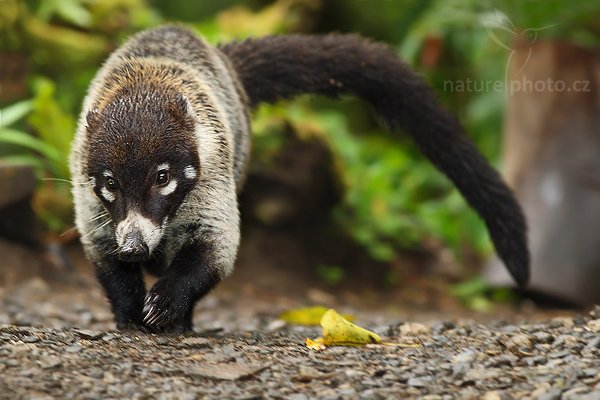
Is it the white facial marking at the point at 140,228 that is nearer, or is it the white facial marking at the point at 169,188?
the white facial marking at the point at 140,228

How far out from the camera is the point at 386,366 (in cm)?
440

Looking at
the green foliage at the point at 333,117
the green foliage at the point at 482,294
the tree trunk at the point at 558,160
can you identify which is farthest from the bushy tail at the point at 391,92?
the green foliage at the point at 482,294

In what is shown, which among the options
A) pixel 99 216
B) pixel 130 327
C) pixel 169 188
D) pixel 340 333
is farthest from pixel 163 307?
pixel 340 333

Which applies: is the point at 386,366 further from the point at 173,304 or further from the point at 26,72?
the point at 26,72

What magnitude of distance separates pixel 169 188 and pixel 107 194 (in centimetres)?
37

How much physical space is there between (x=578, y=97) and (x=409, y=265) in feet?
9.68

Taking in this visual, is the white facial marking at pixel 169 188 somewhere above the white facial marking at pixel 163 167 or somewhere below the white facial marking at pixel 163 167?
below

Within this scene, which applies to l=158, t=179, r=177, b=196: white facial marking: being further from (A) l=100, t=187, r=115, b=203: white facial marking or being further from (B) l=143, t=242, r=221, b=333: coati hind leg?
(B) l=143, t=242, r=221, b=333: coati hind leg

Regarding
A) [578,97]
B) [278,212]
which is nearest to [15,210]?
[278,212]

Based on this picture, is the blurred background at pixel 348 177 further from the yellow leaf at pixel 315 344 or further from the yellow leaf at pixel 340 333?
the yellow leaf at pixel 340 333

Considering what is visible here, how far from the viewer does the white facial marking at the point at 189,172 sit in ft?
17.3

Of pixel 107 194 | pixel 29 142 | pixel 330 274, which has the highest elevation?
pixel 29 142

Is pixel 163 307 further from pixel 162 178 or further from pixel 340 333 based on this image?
pixel 340 333

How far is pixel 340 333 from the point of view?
4.91m
